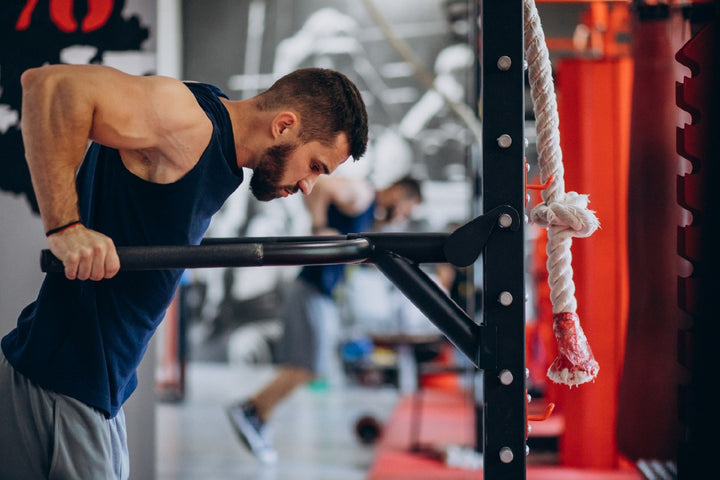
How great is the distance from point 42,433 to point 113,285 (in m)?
0.30

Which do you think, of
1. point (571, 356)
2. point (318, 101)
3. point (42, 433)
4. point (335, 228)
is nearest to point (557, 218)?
point (571, 356)

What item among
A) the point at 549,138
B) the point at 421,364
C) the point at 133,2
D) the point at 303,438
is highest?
the point at 133,2

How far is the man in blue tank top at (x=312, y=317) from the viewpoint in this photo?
3.93m

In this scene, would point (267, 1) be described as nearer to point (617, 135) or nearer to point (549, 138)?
point (617, 135)

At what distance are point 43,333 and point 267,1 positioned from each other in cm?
661

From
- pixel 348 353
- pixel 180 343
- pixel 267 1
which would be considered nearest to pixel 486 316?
pixel 180 343

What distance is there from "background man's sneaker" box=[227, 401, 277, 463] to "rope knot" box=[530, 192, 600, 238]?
9.67 feet

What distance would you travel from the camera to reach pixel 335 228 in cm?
430

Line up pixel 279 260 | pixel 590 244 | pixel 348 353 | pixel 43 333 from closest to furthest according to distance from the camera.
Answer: pixel 279 260 → pixel 43 333 → pixel 590 244 → pixel 348 353

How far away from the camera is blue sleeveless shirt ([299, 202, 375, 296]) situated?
4.16m

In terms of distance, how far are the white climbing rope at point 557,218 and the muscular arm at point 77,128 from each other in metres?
0.60

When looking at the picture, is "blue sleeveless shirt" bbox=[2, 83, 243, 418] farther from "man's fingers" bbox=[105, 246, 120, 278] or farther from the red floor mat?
the red floor mat

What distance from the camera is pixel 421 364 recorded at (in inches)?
204

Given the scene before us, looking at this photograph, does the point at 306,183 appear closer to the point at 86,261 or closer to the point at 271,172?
the point at 271,172
